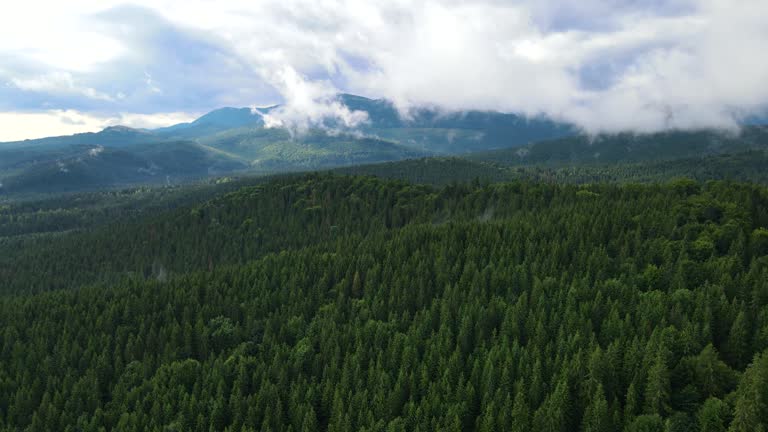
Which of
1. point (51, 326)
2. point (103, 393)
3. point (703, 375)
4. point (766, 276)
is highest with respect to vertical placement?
point (766, 276)

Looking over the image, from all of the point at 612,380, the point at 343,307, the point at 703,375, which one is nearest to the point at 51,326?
the point at 343,307

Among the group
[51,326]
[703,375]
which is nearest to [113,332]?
[51,326]

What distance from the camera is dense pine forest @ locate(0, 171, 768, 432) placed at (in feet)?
269

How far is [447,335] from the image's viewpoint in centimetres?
10769

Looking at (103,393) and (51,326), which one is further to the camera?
(51,326)

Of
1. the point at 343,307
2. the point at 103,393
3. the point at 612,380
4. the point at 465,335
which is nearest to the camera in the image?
the point at 612,380

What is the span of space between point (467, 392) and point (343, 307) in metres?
57.2

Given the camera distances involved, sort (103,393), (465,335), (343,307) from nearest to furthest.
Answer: (465,335) < (103,393) < (343,307)

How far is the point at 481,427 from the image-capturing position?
81.3m

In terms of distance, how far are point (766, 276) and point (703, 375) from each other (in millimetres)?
44734

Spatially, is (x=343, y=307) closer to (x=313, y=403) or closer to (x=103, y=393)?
(x=313, y=403)

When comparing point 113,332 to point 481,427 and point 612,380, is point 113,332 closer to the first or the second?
point 481,427

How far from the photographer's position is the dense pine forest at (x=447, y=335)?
82000 millimetres

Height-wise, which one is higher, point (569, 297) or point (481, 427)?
point (569, 297)
